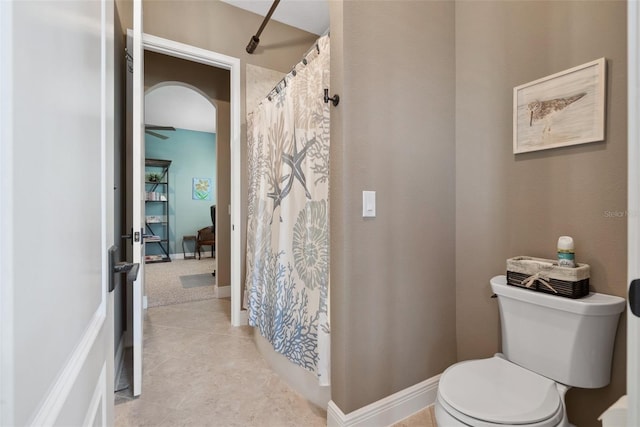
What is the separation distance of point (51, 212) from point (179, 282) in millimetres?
4390

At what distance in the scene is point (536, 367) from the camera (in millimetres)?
1229

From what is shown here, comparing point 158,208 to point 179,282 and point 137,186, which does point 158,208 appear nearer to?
point 179,282

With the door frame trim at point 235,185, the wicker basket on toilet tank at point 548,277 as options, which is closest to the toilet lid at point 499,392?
the wicker basket on toilet tank at point 548,277

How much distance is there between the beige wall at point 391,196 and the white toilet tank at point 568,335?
18.3 inches

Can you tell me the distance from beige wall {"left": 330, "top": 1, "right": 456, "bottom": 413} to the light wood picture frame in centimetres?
37

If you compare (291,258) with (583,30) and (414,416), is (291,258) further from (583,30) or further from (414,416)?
(583,30)

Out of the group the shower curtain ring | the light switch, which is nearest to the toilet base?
the light switch

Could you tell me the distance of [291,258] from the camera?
1.75 meters

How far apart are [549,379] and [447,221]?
839 millimetres

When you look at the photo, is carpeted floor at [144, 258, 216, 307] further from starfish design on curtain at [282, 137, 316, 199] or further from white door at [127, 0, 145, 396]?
starfish design on curtain at [282, 137, 316, 199]

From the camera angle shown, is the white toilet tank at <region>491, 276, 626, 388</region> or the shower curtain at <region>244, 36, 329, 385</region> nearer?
the white toilet tank at <region>491, 276, 626, 388</region>

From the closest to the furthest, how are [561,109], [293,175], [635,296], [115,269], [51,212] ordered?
[51,212] → [635,296] → [115,269] → [561,109] → [293,175]

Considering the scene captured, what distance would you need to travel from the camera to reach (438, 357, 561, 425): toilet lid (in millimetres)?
936

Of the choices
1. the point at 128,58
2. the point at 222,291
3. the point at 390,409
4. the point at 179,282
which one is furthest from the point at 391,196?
the point at 179,282
